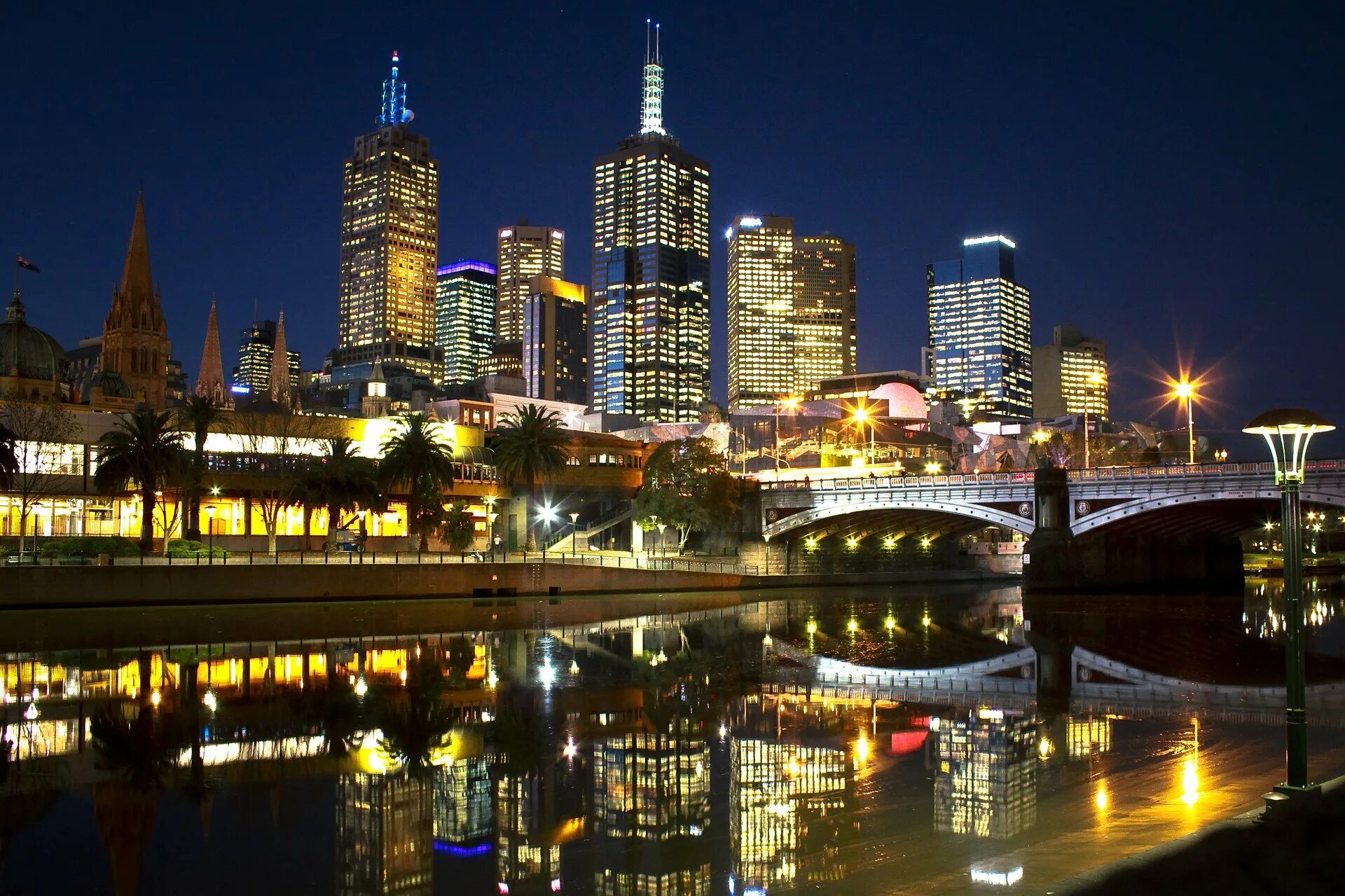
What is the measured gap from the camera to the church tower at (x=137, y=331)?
5876 inches

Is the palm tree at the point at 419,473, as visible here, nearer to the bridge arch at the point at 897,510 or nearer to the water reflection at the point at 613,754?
the bridge arch at the point at 897,510

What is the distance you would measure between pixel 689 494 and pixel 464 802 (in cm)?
7325

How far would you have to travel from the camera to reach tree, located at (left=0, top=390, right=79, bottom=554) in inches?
3034

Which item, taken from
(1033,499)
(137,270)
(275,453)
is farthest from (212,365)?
(1033,499)

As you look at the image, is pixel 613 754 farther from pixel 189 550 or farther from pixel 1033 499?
pixel 1033 499

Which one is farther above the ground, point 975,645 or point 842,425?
point 842,425

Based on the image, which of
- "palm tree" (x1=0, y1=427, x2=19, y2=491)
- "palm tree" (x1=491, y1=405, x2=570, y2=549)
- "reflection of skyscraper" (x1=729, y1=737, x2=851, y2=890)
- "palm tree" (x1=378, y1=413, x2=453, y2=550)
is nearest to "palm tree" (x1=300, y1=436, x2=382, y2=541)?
"palm tree" (x1=378, y1=413, x2=453, y2=550)

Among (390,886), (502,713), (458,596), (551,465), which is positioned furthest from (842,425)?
(390,886)

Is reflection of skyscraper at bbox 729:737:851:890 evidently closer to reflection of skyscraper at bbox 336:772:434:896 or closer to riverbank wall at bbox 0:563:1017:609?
reflection of skyscraper at bbox 336:772:434:896

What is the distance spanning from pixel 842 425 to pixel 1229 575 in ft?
202

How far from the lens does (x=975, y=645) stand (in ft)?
158

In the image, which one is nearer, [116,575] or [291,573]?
[116,575]

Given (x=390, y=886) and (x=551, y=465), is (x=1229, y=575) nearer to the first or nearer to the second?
(x=551, y=465)

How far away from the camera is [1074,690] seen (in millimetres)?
33312
